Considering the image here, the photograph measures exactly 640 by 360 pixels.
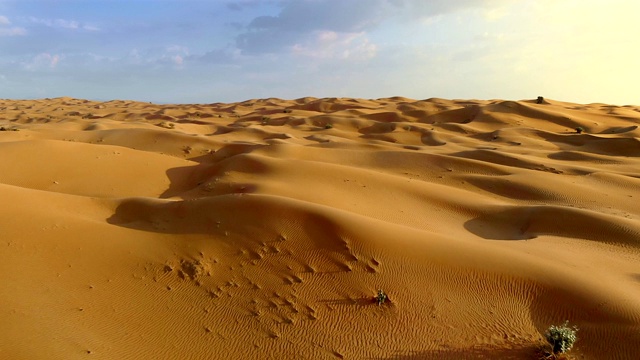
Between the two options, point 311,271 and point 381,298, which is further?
point 311,271

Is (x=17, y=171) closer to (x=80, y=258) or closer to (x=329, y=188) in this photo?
(x=80, y=258)

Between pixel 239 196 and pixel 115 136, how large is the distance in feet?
42.9

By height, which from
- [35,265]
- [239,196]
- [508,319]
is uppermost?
[239,196]

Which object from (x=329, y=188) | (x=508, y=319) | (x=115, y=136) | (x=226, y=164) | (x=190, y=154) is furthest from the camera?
(x=115, y=136)

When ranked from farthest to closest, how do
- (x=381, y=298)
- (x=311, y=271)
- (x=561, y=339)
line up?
(x=311, y=271) → (x=381, y=298) → (x=561, y=339)

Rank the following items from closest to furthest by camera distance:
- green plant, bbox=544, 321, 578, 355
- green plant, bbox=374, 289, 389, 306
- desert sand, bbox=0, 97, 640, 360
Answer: green plant, bbox=544, 321, 578, 355
desert sand, bbox=0, 97, 640, 360
green plant, bbox=374, 289, 389, 306

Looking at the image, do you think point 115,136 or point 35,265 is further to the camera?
point 115,136

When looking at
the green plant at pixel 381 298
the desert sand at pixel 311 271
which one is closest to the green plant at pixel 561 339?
the desert sand at pixel 311 271

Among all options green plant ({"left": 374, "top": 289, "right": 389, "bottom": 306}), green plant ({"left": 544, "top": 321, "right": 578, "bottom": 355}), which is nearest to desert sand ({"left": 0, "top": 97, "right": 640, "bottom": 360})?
green plant ({"left": 374, "top": 289, "right": 389, "bottom": 306})

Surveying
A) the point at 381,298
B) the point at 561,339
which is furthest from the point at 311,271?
the point at 561,339

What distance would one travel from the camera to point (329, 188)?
10.6 m

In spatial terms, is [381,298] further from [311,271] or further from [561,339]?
[561,339]

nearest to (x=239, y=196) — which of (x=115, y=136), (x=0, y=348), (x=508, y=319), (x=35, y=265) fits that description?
(x=35, y=265)

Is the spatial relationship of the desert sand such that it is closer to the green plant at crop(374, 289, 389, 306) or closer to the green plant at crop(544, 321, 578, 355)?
the green plant at crop(374, 289, 389, 306)
